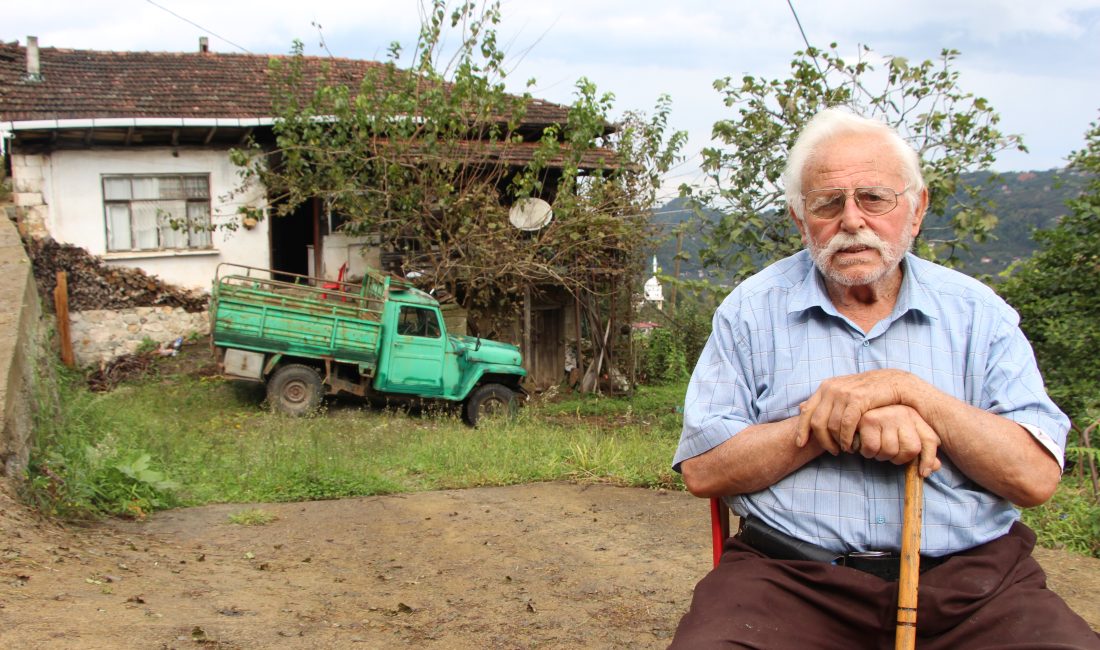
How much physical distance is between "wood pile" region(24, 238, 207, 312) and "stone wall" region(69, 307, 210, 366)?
4.4 inches

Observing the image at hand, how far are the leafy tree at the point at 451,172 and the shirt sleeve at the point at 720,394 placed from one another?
10.6m

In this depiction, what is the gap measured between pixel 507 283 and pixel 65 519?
31.0ft

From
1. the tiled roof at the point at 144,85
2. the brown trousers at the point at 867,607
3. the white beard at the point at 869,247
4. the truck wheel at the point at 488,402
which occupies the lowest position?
the truck wheel at the point at 488,402

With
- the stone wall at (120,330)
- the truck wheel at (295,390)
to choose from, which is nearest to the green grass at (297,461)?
the truck wheel at (295,390)

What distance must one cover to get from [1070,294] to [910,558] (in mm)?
7895

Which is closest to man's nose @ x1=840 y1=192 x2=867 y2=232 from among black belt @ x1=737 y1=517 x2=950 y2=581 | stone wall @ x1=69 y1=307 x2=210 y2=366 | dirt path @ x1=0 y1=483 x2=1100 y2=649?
black belt @ x1=737 y1=517 x2=950 y2=581

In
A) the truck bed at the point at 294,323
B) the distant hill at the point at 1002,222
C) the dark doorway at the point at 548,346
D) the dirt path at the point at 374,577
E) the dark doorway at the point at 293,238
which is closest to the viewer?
the dirt path at the point at 374,577

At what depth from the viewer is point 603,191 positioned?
13641 millimetres

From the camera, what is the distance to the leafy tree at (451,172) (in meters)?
12.9

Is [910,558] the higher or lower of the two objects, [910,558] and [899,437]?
the lower

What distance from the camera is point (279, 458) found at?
6871 mm

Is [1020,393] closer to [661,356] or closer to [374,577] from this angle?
[374,577]

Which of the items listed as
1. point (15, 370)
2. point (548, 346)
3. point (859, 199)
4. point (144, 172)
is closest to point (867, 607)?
point (859, 199)

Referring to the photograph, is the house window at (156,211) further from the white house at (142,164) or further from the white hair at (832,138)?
the white hair at (832,138)
